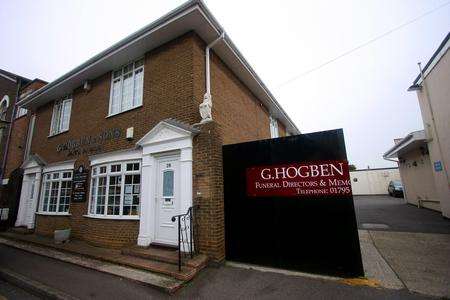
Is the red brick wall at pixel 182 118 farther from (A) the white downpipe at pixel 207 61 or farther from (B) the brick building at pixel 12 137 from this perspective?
(B) the brick building at pixel 12 137

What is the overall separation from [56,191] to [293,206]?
941 cm

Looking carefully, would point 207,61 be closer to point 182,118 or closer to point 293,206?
point 182,118

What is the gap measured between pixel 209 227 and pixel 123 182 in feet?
10.7

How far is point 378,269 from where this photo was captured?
14.9 feet

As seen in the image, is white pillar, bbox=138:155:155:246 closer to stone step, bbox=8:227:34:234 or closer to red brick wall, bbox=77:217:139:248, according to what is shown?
red brick wall, bbox=77:217:139:248

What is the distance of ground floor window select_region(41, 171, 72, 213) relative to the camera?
29.2 feet

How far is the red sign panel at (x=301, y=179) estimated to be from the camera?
15.0 ft

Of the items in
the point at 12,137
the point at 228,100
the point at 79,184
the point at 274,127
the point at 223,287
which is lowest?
the point at 223,287

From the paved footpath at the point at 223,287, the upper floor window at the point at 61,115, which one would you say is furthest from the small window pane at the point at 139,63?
the paved footpath at the point at 223,287

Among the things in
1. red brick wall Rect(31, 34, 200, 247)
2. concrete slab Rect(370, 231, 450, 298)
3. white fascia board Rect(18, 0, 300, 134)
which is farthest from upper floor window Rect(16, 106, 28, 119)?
concrete slab Rect(370, 231, 450, 298)

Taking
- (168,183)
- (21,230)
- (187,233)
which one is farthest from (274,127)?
(21,230)

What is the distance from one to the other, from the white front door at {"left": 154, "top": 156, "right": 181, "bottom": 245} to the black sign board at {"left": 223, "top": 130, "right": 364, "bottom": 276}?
1.32 metres

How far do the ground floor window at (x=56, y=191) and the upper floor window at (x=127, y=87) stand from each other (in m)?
3.45

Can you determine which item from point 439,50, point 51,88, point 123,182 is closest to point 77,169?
point 123,182
